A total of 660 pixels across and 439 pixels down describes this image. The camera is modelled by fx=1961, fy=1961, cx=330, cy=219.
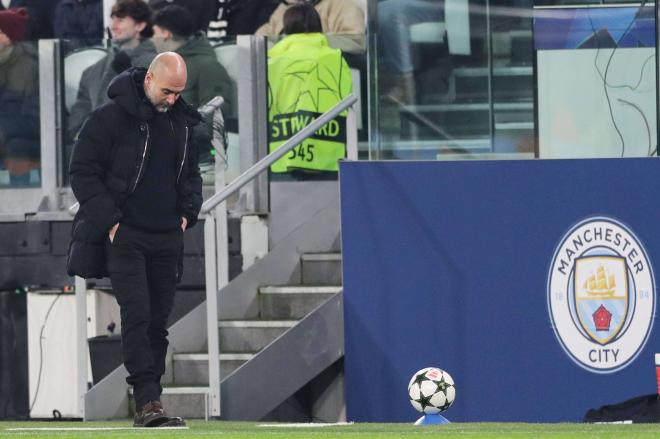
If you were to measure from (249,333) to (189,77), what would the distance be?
2.06 meters

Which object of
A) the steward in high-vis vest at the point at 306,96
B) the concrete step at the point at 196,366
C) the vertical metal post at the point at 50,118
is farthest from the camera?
the vertical metal post at the point at 50,118

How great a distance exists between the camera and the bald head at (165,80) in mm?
9461

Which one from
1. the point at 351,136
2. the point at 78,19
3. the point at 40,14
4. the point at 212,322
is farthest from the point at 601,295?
the point at 40,14

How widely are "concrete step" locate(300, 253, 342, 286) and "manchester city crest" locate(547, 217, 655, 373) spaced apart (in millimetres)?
1591

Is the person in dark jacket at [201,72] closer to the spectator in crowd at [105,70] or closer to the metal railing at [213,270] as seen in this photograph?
the spectator in crowd at [105,70]

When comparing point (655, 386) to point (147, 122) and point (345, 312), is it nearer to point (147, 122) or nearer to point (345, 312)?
point (345, 312)

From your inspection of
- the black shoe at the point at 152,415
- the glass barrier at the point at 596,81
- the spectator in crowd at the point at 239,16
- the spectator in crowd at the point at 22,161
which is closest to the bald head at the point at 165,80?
the black shoe at the point at 152,415

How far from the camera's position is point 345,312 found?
40.0ft

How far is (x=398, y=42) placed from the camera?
12.2m

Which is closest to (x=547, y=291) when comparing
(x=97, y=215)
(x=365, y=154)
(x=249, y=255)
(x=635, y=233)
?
(x=635, y=233)

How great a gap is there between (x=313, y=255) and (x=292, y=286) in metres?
0.25

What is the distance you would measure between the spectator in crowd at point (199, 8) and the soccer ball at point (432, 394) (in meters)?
5.62

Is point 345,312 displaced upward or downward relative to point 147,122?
downward

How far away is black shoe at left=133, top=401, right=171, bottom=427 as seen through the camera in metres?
9.51
